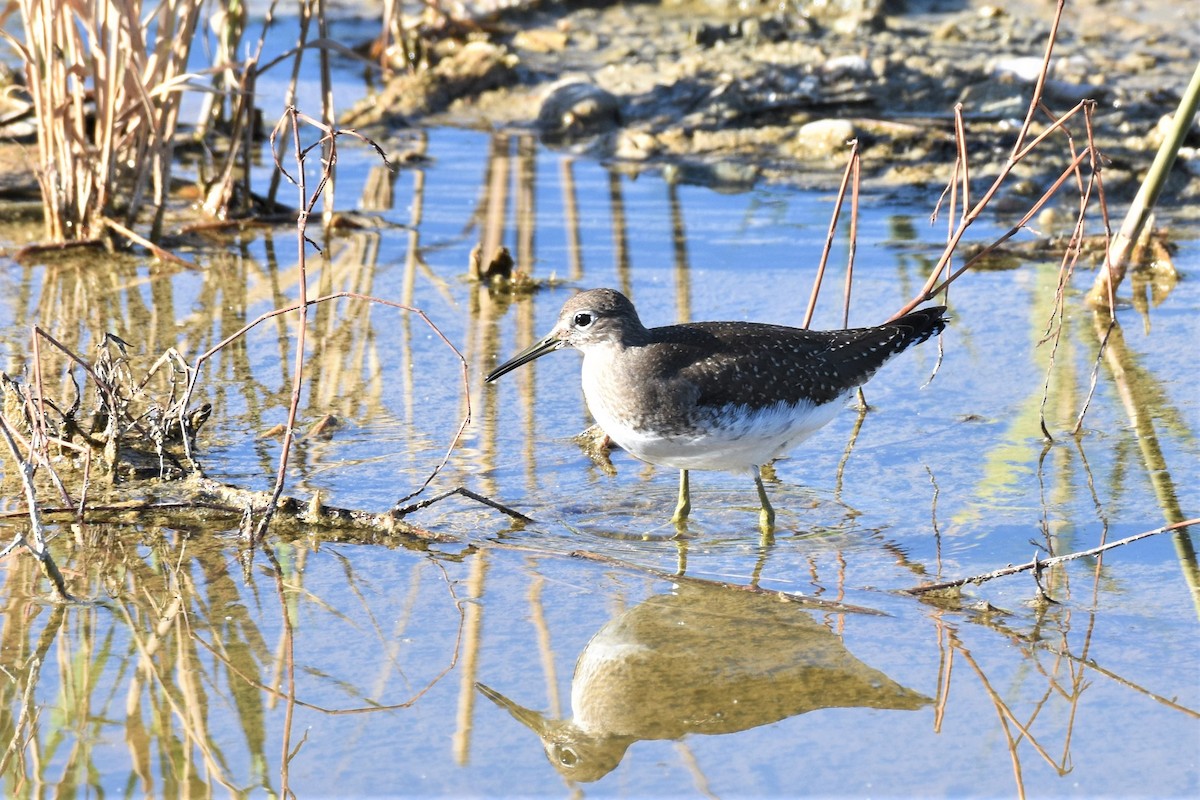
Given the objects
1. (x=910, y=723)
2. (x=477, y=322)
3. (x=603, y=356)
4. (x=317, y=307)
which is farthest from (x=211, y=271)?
(x=910, y=723)

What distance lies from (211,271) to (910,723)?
5013mm

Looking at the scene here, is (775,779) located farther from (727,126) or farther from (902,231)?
(727,126)

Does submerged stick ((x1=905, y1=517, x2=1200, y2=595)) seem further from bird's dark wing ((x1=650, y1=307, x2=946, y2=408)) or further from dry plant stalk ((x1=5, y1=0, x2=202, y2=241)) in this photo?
dry plant stalk ((x1=5, y1=0, x2=202, y2=241))

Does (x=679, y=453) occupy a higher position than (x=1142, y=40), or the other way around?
(x=1142, y=40)

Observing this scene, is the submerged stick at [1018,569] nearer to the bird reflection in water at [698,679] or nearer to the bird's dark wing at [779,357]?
the bird reflection in water at [698,679]

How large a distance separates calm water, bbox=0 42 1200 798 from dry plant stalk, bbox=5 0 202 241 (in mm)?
438

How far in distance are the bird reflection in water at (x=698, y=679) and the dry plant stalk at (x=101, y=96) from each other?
3769 mm

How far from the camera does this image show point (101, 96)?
704 centimetres

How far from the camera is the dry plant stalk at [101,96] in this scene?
6.87 meters

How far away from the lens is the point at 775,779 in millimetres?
3521

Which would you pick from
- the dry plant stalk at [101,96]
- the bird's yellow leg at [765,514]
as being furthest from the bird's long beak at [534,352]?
the dry plant stalk at [101,96]

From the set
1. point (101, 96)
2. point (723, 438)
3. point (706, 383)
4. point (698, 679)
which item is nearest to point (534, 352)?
point (706, 383)

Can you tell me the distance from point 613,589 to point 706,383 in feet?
2.98

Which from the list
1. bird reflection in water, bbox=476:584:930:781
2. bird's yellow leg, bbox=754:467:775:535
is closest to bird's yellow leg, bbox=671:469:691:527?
bird's yellow leg, bbox=754:467:775:535
